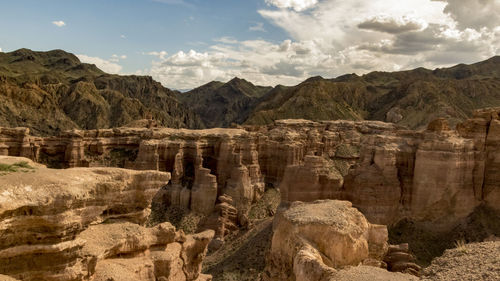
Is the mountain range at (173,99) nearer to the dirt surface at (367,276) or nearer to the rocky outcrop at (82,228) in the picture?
the rocky outcrop at (82,228)

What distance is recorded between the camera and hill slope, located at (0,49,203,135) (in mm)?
84819

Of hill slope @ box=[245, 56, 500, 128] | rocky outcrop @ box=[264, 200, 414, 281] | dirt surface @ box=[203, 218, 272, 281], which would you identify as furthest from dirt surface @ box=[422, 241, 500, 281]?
hill slope @ box=[245, 56, 500, 128]

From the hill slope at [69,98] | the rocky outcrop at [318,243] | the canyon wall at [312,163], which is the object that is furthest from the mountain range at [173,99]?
the rocky outcrop at [318,243]

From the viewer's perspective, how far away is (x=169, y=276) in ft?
59.9

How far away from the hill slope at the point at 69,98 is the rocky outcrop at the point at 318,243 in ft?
250

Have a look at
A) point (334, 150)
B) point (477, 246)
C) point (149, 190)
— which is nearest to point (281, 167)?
point (334, 150)

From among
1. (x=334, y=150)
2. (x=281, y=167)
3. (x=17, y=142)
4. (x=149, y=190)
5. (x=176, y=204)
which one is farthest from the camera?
→ (x=334, y=150)

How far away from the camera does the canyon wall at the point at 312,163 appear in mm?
29812

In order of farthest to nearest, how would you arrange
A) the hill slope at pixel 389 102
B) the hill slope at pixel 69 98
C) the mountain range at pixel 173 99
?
the hill slope at pixel 389 102, the mountain range at pixel 173 99, the hill slope at pixel 69 98

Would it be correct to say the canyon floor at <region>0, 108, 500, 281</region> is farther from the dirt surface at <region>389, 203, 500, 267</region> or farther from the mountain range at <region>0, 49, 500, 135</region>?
the mountain range at <region>0, 49, 500, 135</region>

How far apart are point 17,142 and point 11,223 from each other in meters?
30.6

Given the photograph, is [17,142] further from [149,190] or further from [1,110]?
[1,110]

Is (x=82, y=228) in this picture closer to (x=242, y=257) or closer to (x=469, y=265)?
(x=469, y=265)

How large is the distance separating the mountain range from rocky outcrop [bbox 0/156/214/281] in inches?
2782
